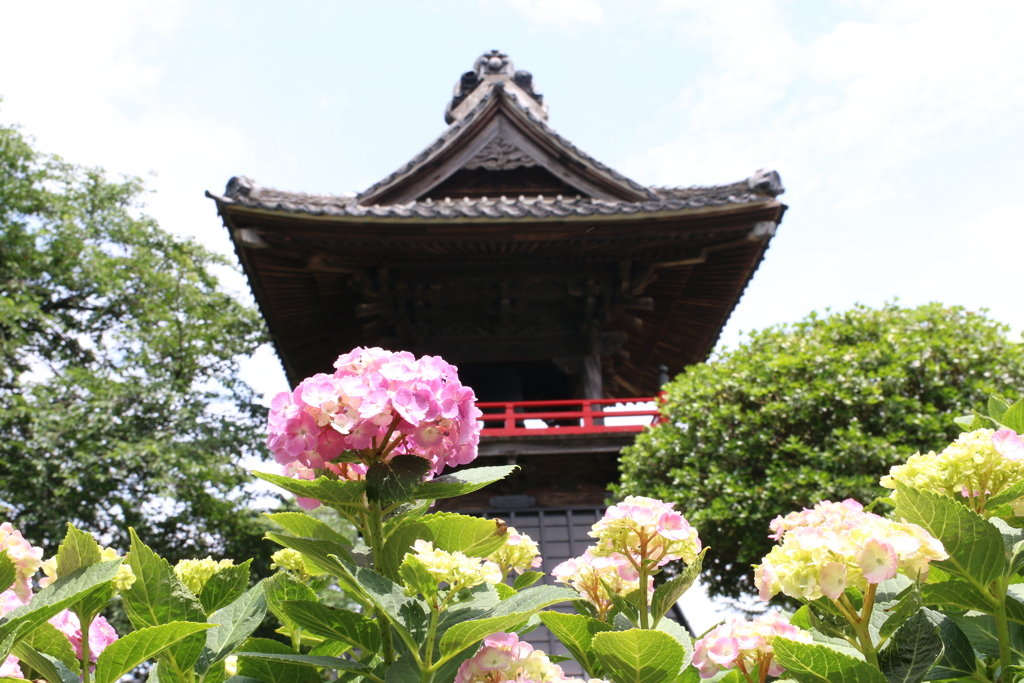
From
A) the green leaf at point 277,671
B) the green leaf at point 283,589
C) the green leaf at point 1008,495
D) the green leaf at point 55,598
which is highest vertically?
the green leaf at point 1008,495

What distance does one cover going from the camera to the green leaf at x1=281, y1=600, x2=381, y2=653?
120 centimetres

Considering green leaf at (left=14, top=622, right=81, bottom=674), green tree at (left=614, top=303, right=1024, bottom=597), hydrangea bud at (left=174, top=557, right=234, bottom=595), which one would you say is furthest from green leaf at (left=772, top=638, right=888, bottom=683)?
green tree at (left=614, top=303, right=1024, bottom=597)

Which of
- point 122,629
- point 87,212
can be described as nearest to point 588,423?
point 122,629

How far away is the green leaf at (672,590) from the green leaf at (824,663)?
0.29 metres

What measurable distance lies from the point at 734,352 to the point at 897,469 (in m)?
5.39

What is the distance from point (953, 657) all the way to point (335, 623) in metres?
0.94

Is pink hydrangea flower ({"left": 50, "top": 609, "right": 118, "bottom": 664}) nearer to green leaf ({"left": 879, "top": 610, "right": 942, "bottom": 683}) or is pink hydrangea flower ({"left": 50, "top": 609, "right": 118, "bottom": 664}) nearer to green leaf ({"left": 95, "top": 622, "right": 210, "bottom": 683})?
green leaf ({"left": 95, "top": 622, "right": 210, "bottom": 683})

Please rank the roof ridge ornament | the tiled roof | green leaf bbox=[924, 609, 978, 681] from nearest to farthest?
green leaf bbox=[924, 609, 978, 681]
the tiled roof
the roof ridge ornament

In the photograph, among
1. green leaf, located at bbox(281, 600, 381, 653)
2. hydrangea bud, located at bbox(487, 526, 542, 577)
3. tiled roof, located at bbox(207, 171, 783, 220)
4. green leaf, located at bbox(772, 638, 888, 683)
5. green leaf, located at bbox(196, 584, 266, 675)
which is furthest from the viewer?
tiled roof, located at bbox(207, 171, 783, 220)

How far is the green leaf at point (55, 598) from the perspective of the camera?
103 cm

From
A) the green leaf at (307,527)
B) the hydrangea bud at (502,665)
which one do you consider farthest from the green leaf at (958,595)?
the green leaf at (307,527)

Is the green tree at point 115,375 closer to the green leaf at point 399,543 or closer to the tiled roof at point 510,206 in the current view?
the tiled roof at point 510,206

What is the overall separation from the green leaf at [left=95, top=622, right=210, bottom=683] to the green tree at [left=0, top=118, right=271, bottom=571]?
10.9m

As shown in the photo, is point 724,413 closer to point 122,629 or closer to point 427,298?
point 427,298
